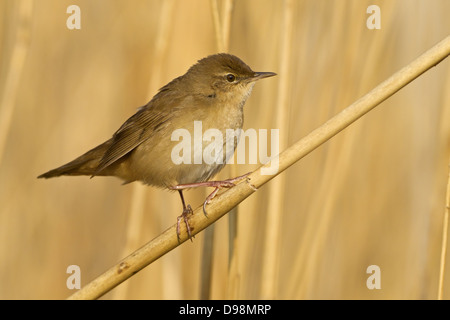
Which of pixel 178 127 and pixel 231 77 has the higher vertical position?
pixel 231 77

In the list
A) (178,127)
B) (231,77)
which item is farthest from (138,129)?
(231,77)

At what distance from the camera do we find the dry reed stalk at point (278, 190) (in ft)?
7.37

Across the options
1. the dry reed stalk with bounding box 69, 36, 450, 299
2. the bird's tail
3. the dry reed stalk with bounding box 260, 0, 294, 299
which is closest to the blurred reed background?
the dry reed stalk with bounding box 260, 0, 294, 299

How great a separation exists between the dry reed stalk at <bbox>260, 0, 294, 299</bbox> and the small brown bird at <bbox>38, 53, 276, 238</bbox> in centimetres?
28

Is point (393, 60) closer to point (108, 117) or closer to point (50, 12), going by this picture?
point (108, 117)

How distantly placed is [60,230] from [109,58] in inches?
47.3

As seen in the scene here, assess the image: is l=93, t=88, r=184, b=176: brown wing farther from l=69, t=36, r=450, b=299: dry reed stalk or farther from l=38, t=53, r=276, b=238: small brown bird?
l=69, t=36, r=450, b=299: dry reed stalk

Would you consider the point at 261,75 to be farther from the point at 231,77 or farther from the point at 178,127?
the point at 178,127

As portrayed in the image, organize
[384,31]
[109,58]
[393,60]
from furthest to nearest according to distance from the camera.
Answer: [109,58], [393,60], [384,31]

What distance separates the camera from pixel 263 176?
5.91 feet

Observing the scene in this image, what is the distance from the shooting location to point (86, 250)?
4.07 meters

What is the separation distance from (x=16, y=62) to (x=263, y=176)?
49.9 inches
